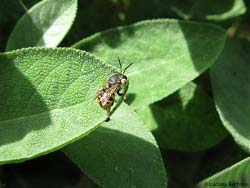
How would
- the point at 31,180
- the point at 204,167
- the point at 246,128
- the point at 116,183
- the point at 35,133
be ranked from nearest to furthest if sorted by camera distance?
the point at 35,133 < the point at 116,183 < the point at 246,128 < the point at 31,180 < the point at 204,167

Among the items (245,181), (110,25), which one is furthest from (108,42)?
(245,181)

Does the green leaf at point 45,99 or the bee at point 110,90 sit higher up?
the green leaf at point 45,99

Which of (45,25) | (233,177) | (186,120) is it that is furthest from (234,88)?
(45,25)

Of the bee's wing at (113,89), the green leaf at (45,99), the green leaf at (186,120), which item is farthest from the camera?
the green leaf at (186,120)

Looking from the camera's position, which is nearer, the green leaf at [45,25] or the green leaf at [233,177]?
the green leaf at [233,177]

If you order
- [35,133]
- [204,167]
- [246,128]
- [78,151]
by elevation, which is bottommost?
[204,167]

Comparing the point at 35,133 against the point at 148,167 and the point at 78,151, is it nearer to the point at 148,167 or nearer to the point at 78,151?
the point at 78,151

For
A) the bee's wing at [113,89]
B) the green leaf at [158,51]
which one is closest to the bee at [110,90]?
the bee's wing at [113,89]

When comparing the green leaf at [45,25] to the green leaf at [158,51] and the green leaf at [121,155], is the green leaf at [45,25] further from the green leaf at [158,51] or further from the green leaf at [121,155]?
the green leaf at [121,155]
